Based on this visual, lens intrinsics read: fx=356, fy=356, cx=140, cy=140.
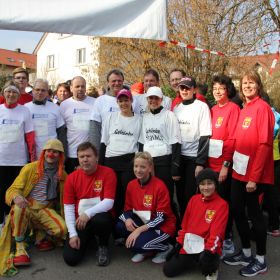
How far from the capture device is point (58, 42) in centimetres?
3606

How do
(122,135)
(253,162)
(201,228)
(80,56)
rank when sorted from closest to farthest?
(253,162)
(201,228)
(122,135)
(80,56)

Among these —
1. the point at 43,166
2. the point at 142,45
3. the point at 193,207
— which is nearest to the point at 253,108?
the point at 193,207

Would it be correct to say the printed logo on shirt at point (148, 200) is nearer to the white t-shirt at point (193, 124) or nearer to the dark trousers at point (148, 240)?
the dark trousers at point (148, 240)

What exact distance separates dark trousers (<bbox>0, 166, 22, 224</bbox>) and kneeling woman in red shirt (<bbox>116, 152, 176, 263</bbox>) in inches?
60.2

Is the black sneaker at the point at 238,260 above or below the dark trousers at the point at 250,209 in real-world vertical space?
below

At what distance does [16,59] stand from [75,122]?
55.2 metres

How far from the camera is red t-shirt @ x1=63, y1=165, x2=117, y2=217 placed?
4078 mm

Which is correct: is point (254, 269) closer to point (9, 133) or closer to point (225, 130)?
point (225, 130)

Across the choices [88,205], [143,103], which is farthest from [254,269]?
[143,103]

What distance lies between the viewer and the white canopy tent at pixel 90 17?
2.37 metres

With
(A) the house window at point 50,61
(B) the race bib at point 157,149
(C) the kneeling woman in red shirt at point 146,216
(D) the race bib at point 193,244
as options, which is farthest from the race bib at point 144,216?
(A) the house window at point 50,61

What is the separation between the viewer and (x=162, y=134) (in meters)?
4.11

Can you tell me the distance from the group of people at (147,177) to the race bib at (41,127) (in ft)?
0.04

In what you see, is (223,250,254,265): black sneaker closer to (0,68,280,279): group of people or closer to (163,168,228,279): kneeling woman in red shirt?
(0,68,280,279): group of people
